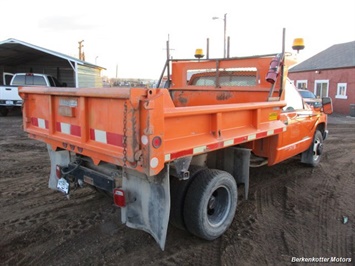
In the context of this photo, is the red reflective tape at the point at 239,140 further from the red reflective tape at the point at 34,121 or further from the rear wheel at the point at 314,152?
the rear wheel at the point at 314,152

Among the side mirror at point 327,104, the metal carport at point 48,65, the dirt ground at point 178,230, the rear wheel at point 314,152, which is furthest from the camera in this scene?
the metal carport at point 48,65

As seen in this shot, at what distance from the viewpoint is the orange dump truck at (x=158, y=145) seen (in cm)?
274

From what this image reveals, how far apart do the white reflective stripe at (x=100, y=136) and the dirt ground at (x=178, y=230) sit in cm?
120

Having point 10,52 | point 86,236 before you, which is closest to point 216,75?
point 86,236

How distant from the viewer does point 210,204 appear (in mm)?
3725

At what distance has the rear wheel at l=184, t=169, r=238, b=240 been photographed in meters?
3.41

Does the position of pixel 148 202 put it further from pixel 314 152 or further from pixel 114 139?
pixel 314 152

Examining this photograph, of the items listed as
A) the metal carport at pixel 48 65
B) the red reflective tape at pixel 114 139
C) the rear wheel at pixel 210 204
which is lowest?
the rear wheel at pixel 210 204

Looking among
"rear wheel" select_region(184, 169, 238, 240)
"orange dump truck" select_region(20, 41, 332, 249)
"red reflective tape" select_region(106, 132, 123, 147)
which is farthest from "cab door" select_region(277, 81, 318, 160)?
"red reflective tape" select_region(106, 132, 123, 147)

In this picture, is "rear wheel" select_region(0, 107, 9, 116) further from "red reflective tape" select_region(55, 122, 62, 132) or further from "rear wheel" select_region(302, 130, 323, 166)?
"rear wheel" select_region(302, 130, 323, 166)

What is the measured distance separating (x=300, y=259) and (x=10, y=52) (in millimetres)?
20738

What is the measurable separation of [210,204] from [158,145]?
1355mm

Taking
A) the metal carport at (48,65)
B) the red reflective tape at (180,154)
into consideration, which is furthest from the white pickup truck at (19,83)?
the red reflective tape at (180,154)

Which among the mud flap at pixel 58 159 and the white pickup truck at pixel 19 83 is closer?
the mud flap at pixel 58 159
